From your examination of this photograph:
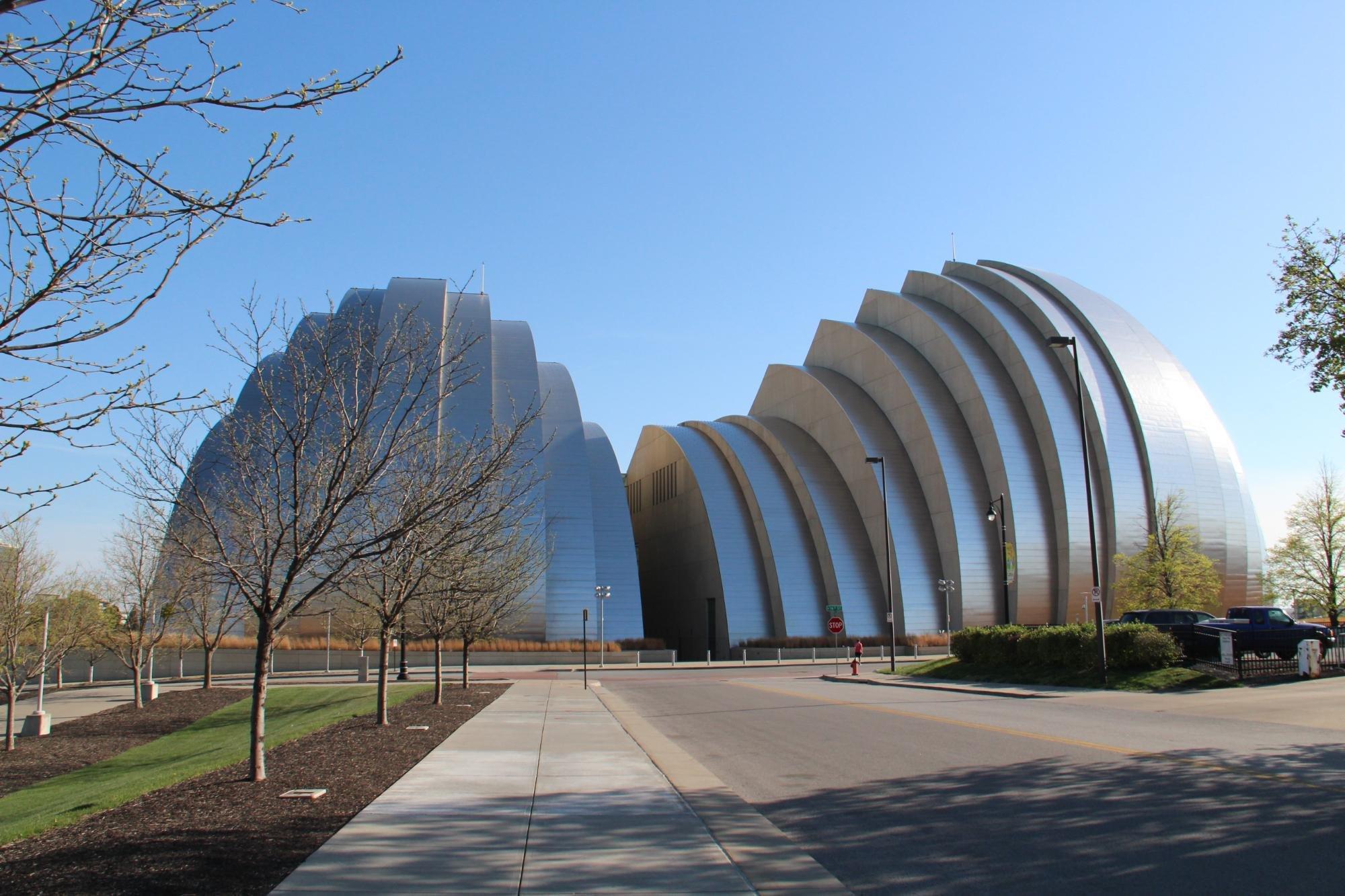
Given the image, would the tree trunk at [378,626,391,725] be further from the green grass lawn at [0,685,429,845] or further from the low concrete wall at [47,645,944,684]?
the low concrete wall at [47,645,944,684]

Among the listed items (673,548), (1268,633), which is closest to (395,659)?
(673,548)

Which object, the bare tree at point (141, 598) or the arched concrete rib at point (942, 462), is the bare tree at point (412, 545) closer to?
the bare tree at point (141, 598)

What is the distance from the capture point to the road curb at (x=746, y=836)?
22.4ft

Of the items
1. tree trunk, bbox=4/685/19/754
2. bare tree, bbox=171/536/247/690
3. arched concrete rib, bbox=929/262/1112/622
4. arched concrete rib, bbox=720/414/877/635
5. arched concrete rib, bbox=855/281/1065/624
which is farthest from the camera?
arched concrete rib, bbox=720/414/877/635

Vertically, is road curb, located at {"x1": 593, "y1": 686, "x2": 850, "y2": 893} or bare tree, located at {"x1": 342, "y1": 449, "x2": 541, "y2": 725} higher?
bare tree, located at {"x1": 342, "y1": 449, "x2": 541, "y2": 725}

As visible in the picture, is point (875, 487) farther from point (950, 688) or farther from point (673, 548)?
point (950, 688)

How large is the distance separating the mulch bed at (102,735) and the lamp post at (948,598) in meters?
36.3

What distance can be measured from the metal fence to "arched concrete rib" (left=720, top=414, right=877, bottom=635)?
90.9 feet

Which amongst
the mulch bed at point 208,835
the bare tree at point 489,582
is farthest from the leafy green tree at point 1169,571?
the mulch bed at point 208,835

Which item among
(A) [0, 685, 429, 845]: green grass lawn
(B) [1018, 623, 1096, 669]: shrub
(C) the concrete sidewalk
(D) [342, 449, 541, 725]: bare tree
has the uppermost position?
→ (D) [342, 449, 541, 725]: bare tree

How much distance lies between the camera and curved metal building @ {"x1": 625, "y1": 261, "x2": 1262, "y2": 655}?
2073 inches

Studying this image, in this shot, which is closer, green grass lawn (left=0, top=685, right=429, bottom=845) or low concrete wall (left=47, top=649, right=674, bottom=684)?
green grass lawn (left=0, top=685, right=429, bottom=845)

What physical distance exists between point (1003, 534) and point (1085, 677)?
1686 cm

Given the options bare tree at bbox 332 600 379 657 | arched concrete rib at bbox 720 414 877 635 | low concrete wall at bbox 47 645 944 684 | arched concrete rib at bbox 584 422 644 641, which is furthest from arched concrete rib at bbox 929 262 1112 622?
bare tree at bbox 332 600 379 657
